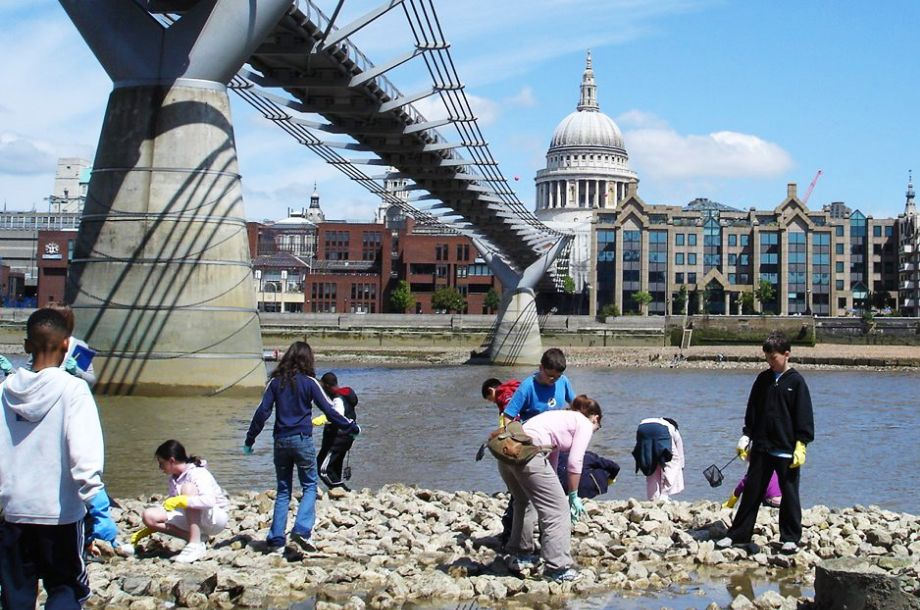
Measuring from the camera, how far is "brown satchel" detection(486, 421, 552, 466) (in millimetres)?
7941

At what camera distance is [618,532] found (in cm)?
970

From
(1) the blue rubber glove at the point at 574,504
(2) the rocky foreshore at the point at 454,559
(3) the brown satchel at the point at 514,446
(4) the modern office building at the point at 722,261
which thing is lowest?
(2) the rocky foreshore at the point at 454,559

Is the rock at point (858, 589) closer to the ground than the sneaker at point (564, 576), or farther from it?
farther from it

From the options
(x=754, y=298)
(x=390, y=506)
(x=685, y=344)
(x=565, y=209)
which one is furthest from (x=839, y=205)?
(x=390, y=506)

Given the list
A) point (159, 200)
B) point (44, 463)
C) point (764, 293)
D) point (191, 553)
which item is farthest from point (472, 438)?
point (764, 293)

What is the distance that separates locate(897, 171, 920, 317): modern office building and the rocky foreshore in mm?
100887

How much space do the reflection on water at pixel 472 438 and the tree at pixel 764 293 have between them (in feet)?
202

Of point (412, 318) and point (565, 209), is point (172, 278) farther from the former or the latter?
point (565, 209)

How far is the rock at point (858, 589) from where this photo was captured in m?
6.88

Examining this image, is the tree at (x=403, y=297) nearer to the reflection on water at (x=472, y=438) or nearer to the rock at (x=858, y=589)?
the reflection on water at (x=472, y=438)

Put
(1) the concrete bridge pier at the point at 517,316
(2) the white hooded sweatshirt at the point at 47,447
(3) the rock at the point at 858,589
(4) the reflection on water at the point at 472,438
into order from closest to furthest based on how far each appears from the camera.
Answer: (2) the white hooded sweatshirt at the point at 47,447, (3) the rock at the point at 858,589, (4) the reflection on water at the point at 472,438, (1) the concrete bridge pier at the point at 517,316

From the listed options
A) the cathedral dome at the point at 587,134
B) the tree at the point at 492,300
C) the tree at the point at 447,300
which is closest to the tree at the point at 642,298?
the tree at the point at 492,300

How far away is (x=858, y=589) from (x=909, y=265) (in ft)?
355

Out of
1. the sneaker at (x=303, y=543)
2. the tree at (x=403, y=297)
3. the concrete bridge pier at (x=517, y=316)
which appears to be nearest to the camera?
the sneaker at (x=303, y=543)
